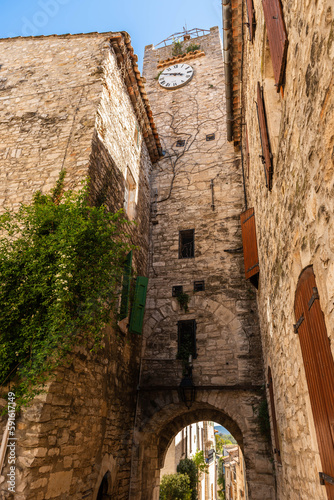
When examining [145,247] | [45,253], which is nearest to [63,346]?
[45,253]

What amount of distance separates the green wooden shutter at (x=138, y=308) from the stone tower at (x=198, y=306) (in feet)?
3.01

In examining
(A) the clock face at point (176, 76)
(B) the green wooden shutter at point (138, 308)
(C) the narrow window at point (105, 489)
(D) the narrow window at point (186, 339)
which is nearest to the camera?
(C) the narrow window at point (105, 489)

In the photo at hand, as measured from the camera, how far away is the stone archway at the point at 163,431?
20.1 ft

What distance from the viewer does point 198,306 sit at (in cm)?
792

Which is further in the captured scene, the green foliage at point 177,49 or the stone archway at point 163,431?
the green foliage at point 177,49

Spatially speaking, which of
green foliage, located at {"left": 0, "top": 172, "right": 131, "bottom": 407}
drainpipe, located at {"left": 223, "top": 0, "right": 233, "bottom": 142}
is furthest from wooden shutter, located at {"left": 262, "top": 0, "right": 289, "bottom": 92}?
drainpipe, located at {"left": 223, "top": 0, "right": 233, "bottom": 142}

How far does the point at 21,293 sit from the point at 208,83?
1061 cm

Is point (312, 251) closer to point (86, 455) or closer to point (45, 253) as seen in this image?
point (45, 253)

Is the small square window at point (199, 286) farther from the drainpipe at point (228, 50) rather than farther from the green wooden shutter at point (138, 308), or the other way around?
the drainpipe at point (228, 50)

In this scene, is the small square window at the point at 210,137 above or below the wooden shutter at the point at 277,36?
above

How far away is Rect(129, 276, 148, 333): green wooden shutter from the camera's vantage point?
7000 mm

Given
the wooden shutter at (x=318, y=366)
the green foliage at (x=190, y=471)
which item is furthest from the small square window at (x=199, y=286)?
the green foliage at (x=190, y=471)

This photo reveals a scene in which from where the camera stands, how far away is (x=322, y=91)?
176 centimetres

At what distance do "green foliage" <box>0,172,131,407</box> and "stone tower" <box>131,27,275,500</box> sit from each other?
3.27m
